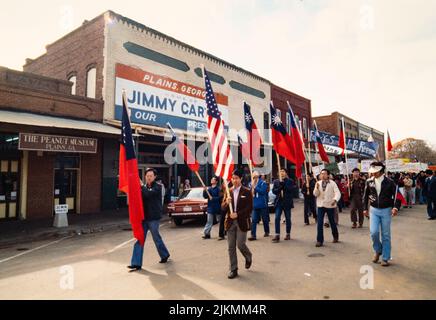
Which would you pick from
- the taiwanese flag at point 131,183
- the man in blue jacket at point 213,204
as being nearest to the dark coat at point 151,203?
the taiwanese flag at point 131,183

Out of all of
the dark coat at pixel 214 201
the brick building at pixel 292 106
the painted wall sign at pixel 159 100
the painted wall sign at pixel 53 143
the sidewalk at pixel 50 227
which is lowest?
the sidewalk at pixel 50 227

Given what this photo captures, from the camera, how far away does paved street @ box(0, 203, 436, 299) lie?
4.34 m

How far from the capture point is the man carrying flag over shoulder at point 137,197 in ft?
17.5

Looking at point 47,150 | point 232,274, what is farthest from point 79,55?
point 232,274

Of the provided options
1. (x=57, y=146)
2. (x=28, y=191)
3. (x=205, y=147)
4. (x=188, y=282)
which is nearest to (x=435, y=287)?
(x=188, y=282)

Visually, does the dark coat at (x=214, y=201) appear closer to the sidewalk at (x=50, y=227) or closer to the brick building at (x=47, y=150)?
the sidewalk at (x=50, y=227)

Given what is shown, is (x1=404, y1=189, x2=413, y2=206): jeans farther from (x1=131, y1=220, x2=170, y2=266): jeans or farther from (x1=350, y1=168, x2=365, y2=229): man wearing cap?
(x1=131, y1=220, x2=170, y2=266): jeans

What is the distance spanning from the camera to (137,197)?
5371 millimetres

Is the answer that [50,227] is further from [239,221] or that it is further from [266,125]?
[266,125]

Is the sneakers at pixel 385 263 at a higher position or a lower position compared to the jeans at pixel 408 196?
lower

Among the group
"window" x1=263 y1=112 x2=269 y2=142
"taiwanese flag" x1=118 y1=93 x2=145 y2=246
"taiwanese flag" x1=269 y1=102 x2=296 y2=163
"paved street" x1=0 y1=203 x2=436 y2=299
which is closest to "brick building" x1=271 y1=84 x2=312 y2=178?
"window" x1=263 y1=112 x2=269 y2=142

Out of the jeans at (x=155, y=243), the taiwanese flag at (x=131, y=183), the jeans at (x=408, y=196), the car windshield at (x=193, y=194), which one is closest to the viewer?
the taiwanese flag at (x=131, y=183)

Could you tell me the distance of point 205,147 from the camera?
826 inches

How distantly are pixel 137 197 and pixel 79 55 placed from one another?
15790mm
